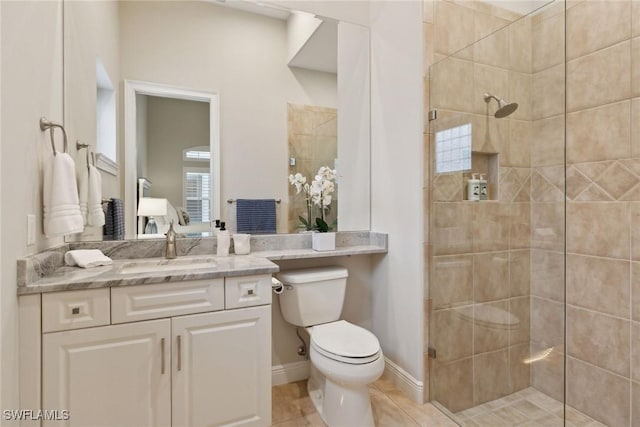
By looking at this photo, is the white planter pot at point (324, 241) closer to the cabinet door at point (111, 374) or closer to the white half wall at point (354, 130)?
the white half wall at point (354, 130)

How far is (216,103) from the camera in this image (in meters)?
2.03

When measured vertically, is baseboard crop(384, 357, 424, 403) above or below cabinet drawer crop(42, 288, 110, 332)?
below

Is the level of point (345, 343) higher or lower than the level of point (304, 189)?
lower

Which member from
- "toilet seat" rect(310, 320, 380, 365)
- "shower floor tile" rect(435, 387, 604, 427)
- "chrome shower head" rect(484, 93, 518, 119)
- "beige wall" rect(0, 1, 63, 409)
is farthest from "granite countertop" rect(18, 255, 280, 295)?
"chrome shower head" rect(484, 93, 518, 119)

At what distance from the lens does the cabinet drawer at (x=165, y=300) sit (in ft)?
4.31

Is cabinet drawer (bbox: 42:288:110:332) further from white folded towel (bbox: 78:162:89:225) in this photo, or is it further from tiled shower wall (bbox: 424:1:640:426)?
tiled shower wall (bbox: 424:1:640:426)

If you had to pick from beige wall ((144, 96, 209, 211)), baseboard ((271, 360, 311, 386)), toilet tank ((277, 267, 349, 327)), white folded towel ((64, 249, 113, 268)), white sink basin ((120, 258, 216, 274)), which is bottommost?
baseboard ((271, 360, 311, 386))

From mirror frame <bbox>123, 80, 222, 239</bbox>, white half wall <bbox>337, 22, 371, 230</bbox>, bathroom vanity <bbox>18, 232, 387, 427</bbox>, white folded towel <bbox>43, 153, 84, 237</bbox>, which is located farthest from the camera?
white half wall <bbox>337, 22, 371, 230</bbox>

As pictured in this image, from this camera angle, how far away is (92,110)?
179 centimetres

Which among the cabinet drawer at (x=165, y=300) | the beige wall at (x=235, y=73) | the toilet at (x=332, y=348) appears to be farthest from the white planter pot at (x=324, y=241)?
the cabinet drawer at (x=165, y=300)

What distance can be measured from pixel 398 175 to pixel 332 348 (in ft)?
3.67

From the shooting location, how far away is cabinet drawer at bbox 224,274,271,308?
150 centimetres

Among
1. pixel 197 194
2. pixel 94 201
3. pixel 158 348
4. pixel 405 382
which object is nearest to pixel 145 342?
pixel 158 348

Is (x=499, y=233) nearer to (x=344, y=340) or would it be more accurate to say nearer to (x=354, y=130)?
(x=344, y=340)
